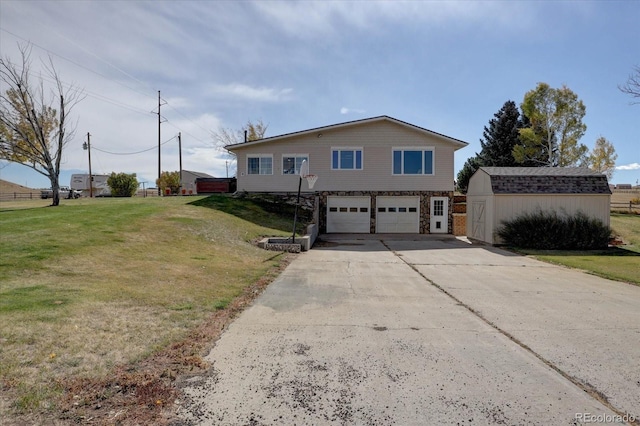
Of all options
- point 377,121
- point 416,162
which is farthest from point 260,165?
point 416,162

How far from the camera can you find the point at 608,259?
1273 cm

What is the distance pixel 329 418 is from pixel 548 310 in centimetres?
490

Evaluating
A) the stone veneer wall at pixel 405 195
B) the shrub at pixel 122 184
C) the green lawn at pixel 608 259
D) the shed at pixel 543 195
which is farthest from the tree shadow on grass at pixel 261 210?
the shrub at pixel 122 184

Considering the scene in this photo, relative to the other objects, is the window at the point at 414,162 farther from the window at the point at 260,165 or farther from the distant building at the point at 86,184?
the distant building at the point at 86,184

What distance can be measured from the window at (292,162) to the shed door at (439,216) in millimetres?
7964

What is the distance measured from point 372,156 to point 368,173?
1010 millimetres

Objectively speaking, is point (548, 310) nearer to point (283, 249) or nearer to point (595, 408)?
point (595, 408)

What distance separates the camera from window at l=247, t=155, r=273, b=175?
2161 cm

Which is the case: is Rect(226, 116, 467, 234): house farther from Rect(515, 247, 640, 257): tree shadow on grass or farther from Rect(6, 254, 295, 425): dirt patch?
Rect(6, 254, 295, 425): dirt patch

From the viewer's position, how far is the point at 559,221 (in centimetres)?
1594

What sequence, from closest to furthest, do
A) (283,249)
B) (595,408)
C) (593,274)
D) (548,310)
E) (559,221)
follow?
1. (595,408)
2. (548,310)
3. (593,274)
4. (283,249)
5. (559,221)

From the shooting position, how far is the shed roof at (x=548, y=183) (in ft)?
54.3

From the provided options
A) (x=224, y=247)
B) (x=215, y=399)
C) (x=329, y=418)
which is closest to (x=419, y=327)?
(x=329, y=418)

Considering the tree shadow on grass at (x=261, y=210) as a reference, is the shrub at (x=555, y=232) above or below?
below
